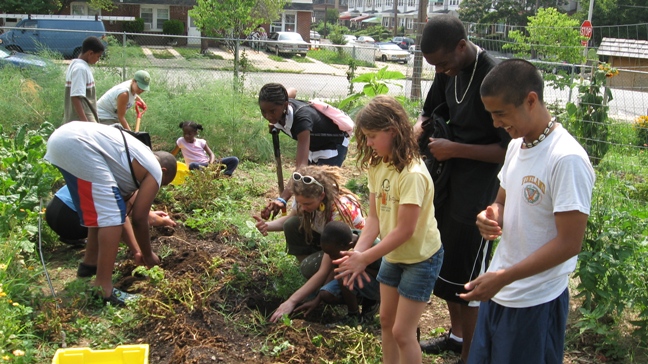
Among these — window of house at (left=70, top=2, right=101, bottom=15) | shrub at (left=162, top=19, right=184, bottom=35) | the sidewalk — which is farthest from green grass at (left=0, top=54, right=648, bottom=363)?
window of house at (left=70, top=2, right=101, bottom=15)

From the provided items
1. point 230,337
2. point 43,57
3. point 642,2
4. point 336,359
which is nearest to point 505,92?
point 336,359

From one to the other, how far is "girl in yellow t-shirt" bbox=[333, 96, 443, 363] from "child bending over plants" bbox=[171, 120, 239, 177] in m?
4.70

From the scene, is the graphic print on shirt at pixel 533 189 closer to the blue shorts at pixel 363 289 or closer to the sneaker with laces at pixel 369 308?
the blue shorts at pixel 363 289

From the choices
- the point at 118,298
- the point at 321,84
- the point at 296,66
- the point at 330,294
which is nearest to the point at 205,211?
the point at 118,298

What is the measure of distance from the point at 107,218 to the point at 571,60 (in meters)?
13.8

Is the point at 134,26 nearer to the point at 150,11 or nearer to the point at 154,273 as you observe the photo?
the point at 150,11

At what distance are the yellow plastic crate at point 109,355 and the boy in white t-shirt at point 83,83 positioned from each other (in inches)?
168

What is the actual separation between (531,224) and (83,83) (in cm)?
567

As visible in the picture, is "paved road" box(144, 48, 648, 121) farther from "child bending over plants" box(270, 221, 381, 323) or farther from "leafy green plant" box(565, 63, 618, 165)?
"child bending over plants" box(270, 221, 381, 323)

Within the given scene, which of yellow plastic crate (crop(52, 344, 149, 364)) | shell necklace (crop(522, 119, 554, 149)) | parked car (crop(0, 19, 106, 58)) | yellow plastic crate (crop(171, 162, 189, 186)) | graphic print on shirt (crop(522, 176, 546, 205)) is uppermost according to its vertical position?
parked car (crop(0, 19, 106, 58))

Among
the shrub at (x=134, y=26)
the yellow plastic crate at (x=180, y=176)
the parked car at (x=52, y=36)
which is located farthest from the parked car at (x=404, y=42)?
the yellow plastic crate at (x=180, y=176)

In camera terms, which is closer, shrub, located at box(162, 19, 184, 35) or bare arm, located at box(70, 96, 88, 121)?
bare arm, located at box(70, 96, 88, 121)

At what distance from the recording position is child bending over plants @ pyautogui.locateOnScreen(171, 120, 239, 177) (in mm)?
7703

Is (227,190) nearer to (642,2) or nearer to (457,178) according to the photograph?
(457,178)
